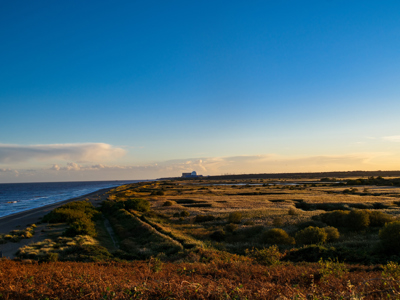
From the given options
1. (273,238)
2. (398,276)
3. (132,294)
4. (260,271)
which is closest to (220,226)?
(273,238)

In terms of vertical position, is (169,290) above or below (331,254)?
above

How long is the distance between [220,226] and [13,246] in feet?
59.7

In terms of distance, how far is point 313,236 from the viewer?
18781mm

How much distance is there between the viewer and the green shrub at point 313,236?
18578 mm

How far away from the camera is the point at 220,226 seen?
26.6m

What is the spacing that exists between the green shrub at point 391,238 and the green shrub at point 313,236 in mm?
3948

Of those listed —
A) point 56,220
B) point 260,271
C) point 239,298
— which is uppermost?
point 239,298

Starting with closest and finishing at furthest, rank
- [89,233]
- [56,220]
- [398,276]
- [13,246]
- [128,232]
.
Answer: [398,276] < [13,246] < [89,233] < [128,232] < [56,220]

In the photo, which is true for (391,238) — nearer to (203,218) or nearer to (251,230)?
(251,230)

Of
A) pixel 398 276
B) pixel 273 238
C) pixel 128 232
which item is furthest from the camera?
pixel 128 232

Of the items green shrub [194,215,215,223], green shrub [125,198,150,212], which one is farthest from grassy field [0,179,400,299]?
green shrub [125,198,150,212]

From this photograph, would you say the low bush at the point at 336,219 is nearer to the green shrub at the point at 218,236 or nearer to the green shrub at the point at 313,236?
the green shrub at the point at 313,236

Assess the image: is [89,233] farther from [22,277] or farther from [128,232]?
[22,277]

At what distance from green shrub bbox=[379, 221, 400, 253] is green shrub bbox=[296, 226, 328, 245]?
3.95 m
